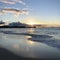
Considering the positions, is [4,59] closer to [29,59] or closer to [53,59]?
[29,59]

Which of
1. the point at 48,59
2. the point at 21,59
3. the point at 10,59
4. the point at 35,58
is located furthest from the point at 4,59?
the point at 48,59

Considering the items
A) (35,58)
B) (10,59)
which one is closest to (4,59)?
(10,59)

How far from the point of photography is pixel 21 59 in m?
7.77

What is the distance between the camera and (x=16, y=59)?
7.73 metres

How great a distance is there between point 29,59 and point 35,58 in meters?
0.41

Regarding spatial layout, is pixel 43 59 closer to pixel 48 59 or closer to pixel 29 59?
pixel 48 59

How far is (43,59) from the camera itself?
7.81 m

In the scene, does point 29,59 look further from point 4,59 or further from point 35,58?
point 4,59

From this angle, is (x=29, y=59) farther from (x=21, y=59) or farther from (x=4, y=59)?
(x=4, y=59)

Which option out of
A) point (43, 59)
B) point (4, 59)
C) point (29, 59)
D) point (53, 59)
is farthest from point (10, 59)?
point (53, 59)

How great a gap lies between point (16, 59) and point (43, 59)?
147 centimetres

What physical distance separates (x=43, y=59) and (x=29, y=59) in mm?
770

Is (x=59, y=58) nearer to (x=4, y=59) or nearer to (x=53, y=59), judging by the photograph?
(x=53, y=59)

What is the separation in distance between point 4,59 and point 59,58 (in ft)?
9.82
